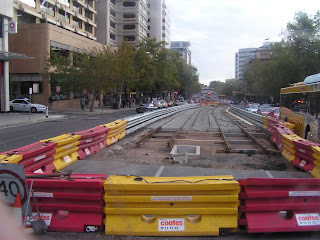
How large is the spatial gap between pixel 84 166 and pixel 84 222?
4.37 meters

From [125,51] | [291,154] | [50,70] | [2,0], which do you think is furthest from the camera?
[125,51]

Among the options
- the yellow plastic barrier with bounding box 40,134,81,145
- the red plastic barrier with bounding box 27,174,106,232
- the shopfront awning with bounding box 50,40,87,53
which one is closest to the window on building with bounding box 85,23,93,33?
the shopfront awning with bounding box 50,40,87,53

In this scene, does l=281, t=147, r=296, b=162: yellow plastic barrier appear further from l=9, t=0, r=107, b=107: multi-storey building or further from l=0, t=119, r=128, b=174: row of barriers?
l=9, t=0, r=107, b=107: multi-storey building

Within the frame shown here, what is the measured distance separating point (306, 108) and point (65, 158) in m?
A: 10.1

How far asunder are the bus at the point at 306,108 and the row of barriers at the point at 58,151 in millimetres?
7873

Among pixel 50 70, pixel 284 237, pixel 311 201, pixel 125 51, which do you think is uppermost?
pixel 125 51

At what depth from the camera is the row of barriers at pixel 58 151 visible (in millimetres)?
7152

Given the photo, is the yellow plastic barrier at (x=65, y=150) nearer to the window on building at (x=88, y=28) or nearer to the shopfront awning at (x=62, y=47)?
the shopfront awning at (x=62, y=47)

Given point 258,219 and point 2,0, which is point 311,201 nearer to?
point 258,219

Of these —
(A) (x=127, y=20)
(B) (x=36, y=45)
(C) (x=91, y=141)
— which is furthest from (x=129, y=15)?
(C) (x=91, y=141)

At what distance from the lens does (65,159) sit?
927 centimetres

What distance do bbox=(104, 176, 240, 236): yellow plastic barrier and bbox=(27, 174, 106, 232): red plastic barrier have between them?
178 mm

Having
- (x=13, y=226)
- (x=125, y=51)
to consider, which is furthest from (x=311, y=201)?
(x=125, y=51)

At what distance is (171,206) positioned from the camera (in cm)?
500
